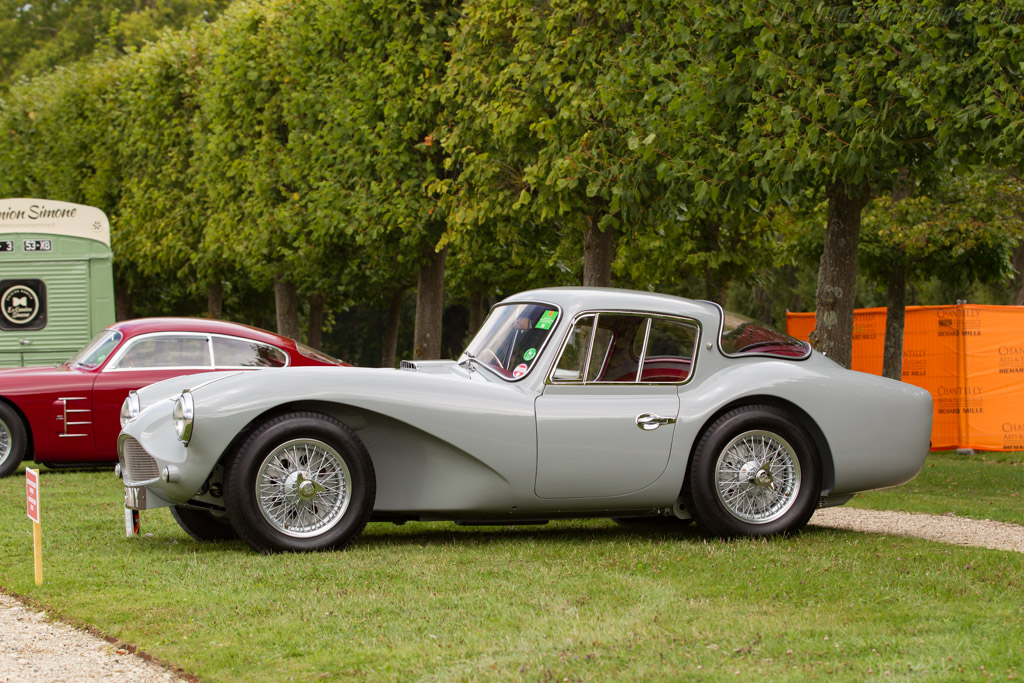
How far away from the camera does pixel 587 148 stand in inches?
504

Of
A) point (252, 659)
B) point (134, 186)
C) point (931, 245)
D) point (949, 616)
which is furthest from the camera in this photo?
point (134, 186)

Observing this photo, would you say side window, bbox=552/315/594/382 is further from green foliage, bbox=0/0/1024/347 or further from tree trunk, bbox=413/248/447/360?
tree trunk, bbox=413/248/447/360

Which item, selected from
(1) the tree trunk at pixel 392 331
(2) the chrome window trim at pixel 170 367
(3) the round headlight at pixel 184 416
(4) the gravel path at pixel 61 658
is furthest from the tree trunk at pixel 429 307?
(1) the tree trunk at pixel 392 331

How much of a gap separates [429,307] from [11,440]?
6989 mm

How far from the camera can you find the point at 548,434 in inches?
289

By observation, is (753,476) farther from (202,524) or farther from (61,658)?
(61,658)

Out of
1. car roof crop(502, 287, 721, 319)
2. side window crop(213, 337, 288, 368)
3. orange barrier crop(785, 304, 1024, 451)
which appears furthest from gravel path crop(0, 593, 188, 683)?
orange barrier crop(785, 304, 1024, 451)

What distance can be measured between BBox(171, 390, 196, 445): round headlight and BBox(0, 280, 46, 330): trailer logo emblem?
10.5 m

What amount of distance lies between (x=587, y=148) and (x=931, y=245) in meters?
6.74

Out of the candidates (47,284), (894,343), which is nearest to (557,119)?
(894,343)

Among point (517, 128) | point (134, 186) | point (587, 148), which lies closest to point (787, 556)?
point (587, 148)

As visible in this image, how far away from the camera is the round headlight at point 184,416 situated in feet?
22.7

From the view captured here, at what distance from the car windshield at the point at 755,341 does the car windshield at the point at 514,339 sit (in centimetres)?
121

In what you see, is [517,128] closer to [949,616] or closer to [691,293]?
[949,616]
